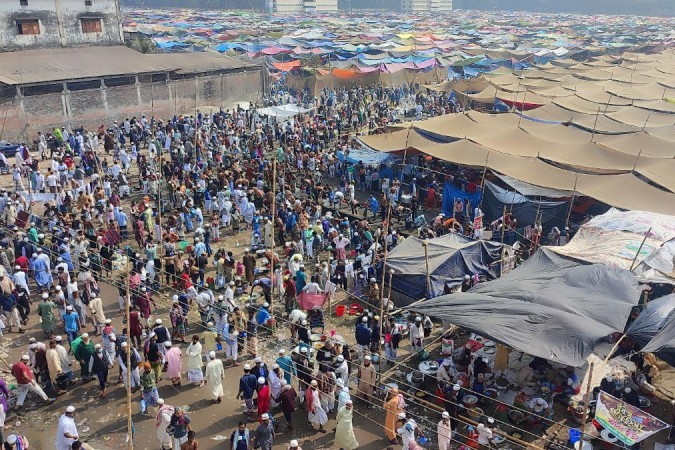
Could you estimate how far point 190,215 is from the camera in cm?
1830

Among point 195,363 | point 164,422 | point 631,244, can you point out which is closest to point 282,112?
point 631,244

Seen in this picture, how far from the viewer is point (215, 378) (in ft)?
35.2

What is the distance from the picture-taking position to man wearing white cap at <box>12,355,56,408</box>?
10.3 meters

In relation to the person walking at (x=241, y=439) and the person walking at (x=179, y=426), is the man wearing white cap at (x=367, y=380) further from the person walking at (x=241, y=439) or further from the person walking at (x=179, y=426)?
the person walking at (x=179, y=426)

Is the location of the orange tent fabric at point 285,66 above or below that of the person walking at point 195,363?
above

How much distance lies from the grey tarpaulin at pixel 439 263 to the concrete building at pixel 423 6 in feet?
515

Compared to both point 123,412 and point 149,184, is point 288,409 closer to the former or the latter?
point 123,412

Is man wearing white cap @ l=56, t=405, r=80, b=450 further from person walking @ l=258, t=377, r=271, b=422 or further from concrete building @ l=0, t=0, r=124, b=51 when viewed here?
concrete building @ l=0, t=0, r=124, b=51

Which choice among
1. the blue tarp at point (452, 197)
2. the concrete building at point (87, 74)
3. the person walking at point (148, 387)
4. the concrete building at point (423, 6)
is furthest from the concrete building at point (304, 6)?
the person walking at point (148, 387)

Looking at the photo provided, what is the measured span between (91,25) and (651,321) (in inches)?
1354

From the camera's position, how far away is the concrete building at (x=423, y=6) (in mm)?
159750

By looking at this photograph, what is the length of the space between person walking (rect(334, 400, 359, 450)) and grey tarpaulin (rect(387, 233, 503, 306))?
4.52 metres

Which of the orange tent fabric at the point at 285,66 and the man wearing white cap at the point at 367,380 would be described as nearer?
the man wearing white cap at the point at 367,380

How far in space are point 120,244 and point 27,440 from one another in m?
8.28
